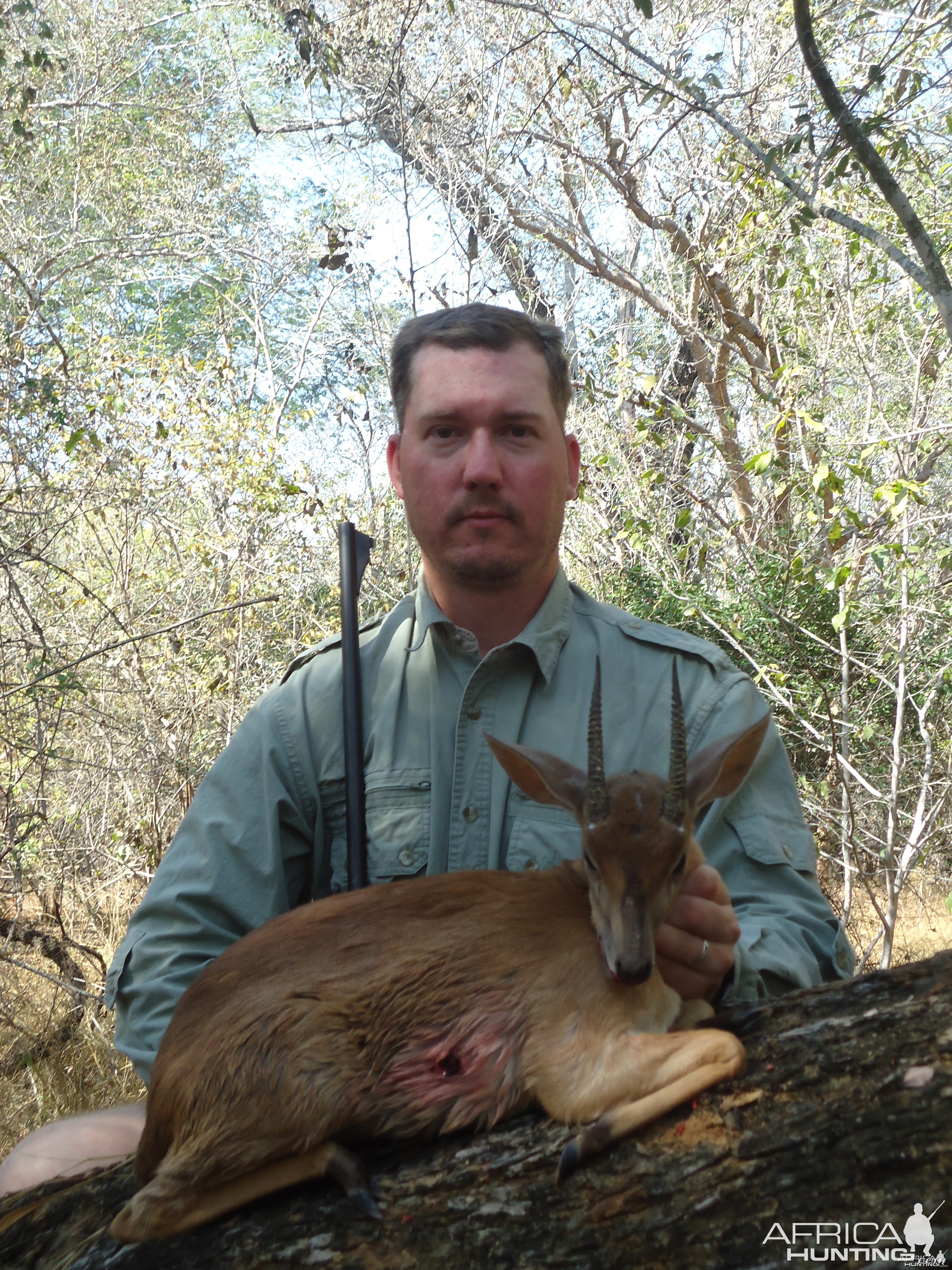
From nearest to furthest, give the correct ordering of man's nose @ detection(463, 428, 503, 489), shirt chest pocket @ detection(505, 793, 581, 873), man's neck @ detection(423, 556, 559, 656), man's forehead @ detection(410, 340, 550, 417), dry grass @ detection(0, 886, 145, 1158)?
shirt chest pocket @ detection(505, 793, 581, 873), man's nose @ detection(463, 428, 503, 489), man's forehead @ detection(410, 340, 550, 417), man's neck @ detection(423, 556, 559, 656), dry grass @ detection(0, 886, 145, 1158)

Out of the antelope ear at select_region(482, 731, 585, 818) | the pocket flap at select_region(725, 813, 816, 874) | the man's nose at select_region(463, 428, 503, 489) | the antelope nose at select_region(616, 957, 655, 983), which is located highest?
the man's nose at select_region(463, 428, 503, 489)

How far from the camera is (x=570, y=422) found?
38.5 ft

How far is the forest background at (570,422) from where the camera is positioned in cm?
793

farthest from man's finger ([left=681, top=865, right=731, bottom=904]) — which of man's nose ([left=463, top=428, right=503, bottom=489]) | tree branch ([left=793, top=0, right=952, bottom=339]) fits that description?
tree branch ([left=793, top=0, right=952, bottom=339])

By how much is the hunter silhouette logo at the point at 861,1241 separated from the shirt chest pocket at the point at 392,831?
7.23 feet

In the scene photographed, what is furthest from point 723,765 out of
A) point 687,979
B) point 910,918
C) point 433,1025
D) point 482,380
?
point 910,918

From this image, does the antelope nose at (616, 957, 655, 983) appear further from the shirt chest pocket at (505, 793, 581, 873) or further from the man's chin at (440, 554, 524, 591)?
the man's chin at (440, 554, 524, 591)

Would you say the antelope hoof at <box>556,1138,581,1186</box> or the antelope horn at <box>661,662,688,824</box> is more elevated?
the antelope horn at <box>661,662,688,824</box>

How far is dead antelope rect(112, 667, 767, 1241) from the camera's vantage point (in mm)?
2396

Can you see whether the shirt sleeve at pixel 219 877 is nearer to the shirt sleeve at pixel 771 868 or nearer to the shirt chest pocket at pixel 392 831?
the shirt chest pocket at pixel 392 831

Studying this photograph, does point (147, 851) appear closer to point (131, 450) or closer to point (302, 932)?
point (131, 450)

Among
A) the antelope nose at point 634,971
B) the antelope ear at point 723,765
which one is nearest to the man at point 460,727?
the antelope ear at point 723,765

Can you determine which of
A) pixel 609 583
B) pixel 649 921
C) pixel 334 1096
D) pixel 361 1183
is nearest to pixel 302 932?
pixel 334 1096

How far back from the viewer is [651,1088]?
2299 millimetres
